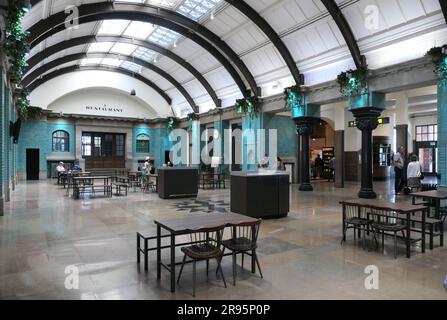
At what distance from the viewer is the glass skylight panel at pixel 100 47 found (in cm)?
1772

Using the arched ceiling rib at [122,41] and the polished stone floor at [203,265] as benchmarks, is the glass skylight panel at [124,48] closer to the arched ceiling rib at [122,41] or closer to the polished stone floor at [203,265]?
the arched ceiling rib at [122,41]

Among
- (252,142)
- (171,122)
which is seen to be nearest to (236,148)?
(252,142)

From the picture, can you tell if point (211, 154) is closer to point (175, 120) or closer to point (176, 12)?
point (175, 120)

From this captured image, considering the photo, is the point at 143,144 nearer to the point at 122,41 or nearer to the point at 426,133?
the point at 122,41

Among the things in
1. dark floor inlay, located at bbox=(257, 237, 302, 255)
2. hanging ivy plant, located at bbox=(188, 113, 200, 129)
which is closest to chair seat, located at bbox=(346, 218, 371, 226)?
dark floor inlay, located at bbox=(257, 237, 302, 255)

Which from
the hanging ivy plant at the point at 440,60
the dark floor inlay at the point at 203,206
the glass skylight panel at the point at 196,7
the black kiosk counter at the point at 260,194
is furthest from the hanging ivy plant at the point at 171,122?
the hanging ivy plant at the point at 440,60

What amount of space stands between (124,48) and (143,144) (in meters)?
8.68

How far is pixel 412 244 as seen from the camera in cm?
533

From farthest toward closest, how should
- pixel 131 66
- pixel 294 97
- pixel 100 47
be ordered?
pixel 131 66
pixel 100 47
pixel 294 97

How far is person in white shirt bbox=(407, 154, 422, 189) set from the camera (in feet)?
30.1

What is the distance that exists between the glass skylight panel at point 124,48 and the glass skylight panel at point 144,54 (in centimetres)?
29

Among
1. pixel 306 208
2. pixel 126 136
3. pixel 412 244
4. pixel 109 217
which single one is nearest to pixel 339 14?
pixel 306 208

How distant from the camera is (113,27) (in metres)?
15.4

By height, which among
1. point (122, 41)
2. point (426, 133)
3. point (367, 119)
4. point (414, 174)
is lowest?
point (414, 174)
